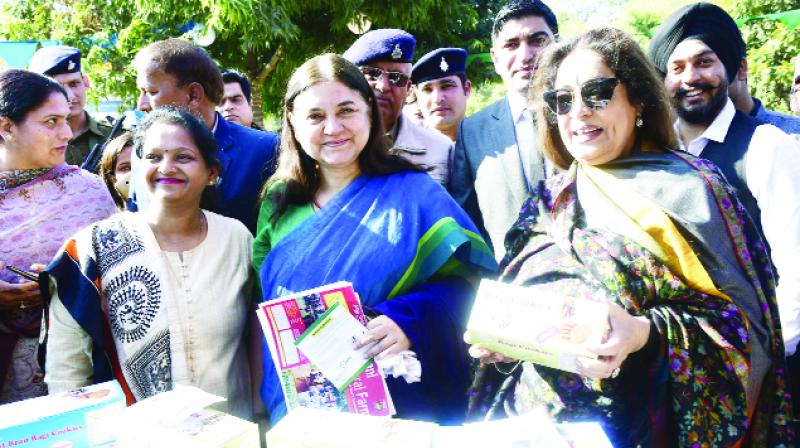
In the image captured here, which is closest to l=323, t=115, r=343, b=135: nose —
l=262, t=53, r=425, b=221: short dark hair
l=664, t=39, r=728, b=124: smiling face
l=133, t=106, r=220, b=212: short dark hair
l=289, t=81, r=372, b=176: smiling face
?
l=289, t=81, r=372, b=176: smiling face

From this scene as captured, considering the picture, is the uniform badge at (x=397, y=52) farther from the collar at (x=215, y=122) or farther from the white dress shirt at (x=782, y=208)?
the white dress shirt at (x=782, y=208)

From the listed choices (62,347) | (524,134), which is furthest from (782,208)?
(62,347)

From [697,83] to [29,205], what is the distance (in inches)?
119

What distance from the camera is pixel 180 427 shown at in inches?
48.6

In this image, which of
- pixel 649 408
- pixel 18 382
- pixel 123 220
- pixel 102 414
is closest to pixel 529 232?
pixel 649 408

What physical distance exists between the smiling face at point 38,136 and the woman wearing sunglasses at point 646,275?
2.05 metres

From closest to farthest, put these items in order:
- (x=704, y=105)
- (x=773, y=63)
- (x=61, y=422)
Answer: (x=61, y=422), (x=704, y=105), (x=773, y=63)

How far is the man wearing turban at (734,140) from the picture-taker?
2.19 m

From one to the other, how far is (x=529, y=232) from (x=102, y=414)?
4.51ft

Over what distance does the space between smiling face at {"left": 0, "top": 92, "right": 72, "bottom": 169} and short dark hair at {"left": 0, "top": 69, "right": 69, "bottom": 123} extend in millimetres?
19

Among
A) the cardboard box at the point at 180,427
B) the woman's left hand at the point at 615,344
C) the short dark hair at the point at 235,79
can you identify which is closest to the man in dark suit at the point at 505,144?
the woman's left hand at the point at 615,344

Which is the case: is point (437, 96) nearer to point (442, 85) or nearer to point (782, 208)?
point (442, 85)

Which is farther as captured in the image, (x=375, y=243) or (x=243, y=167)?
(x=243, y=167)

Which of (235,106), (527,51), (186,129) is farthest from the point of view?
(235,106)
